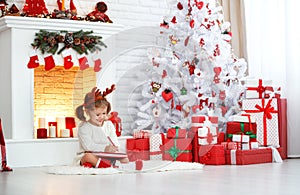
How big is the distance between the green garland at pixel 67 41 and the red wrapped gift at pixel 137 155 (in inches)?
44.9

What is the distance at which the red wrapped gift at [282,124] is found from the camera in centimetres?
498

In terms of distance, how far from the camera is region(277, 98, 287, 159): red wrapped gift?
4.98 meters

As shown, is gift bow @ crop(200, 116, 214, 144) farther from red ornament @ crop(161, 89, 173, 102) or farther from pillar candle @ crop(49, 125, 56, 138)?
pillar candle @ crop(49, 125, 56, 138)

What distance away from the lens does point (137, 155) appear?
448 cm

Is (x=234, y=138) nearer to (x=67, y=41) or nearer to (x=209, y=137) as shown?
(x=209, y=137)

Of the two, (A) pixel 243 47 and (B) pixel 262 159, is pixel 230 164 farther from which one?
(A) pixel 243 47

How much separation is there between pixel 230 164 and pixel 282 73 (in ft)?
4.07

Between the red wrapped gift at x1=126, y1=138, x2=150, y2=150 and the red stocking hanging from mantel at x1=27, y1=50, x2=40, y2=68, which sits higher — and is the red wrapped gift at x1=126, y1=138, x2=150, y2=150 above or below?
below

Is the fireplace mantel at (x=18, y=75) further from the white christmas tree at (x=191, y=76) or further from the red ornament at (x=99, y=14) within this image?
the white christmas tree at (x=191, y=76)

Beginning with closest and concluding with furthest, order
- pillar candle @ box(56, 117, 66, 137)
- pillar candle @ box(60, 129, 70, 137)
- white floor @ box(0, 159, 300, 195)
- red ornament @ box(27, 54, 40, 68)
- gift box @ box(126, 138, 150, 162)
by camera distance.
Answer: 1. white floor @ box(0, 159, 300, 195)
2. gift box @ box(126, 138, 150, 162)
3. red ornament @ box(27, 54, 40, 68)
4. pillar candle @ box(60, 129, 70, 137)
5. pillar candle @ box(56, 117, 66, 137)

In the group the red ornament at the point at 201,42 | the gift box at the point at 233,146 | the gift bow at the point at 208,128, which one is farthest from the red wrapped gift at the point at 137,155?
the red ornament at the point at 201,42

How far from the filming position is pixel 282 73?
17.8 feet

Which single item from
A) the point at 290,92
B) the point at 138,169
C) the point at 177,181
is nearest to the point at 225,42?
the point at 290,92

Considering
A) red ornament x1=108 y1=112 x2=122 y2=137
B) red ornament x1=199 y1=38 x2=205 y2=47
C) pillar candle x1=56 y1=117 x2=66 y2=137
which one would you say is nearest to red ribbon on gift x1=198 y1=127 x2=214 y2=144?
red ornament x1=108 y1=112 x2=122 y2=137
